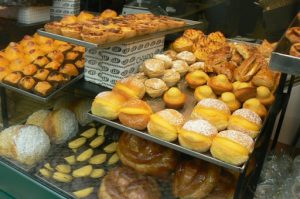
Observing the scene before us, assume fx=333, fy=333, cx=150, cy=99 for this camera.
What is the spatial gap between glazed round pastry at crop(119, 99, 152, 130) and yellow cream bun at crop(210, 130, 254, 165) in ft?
0.87

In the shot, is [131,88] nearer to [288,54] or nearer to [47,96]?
[47,96]

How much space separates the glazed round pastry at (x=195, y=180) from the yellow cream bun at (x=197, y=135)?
255mm

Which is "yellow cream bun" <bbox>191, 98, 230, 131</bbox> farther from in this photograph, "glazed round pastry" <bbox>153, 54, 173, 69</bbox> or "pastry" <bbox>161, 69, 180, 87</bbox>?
"glazed round pastry" <bbox>153, 54, 173, 69</bbox>

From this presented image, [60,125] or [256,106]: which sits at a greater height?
[256,106]

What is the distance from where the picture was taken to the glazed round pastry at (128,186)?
1396mm

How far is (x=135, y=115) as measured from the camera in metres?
1.21

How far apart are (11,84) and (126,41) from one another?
64 cm

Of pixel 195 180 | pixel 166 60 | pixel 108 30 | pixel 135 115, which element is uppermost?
pixel 108 30

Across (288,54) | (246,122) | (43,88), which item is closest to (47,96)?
(43,88)

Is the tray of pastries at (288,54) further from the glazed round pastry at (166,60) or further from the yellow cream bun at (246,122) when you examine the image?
the glazed round pastry at (166,60)

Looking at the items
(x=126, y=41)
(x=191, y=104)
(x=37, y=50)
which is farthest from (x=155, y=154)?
(x=37, y=50)

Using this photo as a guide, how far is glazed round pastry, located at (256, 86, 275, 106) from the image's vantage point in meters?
1.31

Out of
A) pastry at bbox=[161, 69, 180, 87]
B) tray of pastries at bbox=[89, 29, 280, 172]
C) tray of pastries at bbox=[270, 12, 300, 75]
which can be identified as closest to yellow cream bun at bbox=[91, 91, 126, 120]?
tray of pastries at bbox=[89, 29, 280, 172]

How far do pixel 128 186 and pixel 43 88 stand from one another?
0.61 meters
